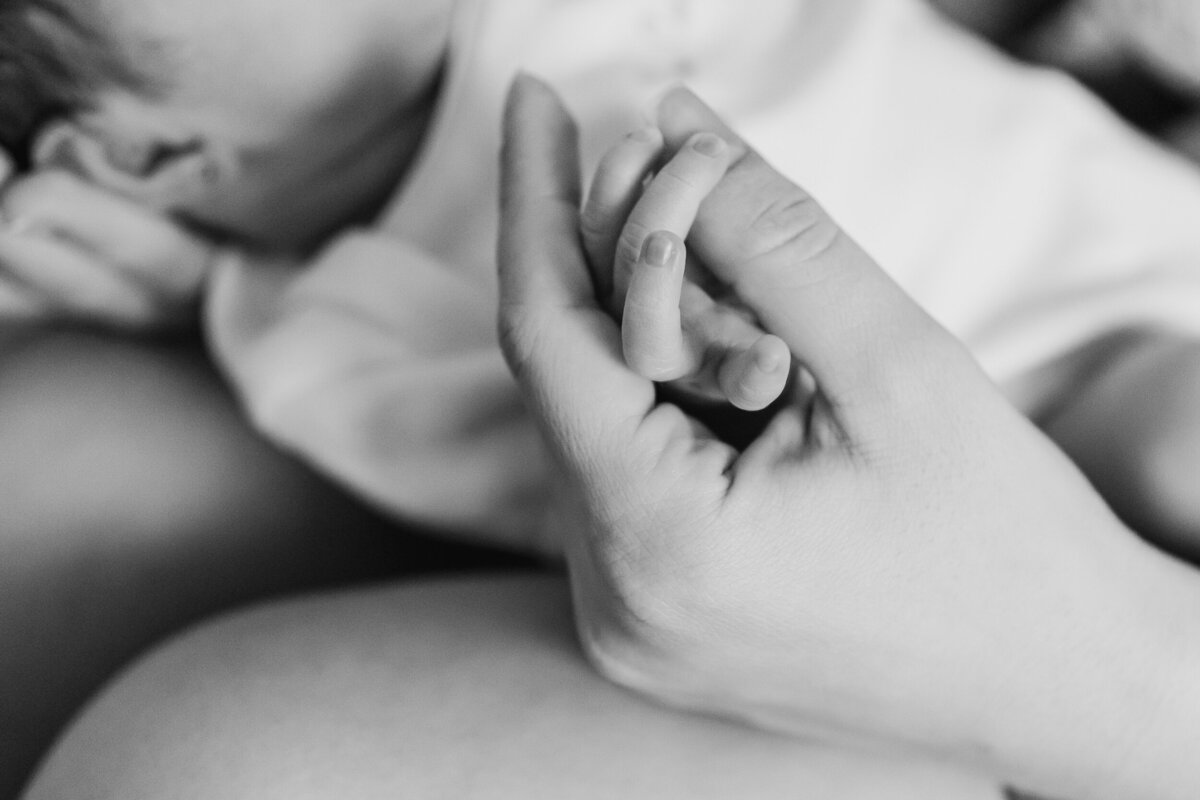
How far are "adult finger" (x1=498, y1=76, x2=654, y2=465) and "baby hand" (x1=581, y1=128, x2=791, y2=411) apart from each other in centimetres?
2

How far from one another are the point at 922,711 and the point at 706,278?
0.23m

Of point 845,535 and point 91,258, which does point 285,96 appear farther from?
point 845,535

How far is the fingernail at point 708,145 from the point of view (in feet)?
1.46

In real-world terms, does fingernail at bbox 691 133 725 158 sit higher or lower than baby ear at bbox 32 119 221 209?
higher

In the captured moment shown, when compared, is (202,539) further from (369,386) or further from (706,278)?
(706,278)

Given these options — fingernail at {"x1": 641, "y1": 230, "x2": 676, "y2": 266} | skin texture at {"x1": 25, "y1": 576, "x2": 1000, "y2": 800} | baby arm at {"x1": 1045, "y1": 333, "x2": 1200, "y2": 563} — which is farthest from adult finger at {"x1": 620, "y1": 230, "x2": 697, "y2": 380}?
baby arm at {"x1": 1045, "y1": 333, "x2": 1200, "y2": 563}

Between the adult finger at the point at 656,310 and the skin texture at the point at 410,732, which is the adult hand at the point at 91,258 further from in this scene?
the adult finger at the point at 656,310

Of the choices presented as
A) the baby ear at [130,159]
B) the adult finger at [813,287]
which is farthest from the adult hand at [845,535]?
the baby ear at [130,159]

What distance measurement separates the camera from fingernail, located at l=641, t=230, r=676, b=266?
1.25 ft

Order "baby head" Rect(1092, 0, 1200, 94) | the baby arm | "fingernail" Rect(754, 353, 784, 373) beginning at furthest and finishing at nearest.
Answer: "baby head" Rect(1092, 0, 1200, 94) → the baby arm → "fingernail" Rect(754, 353, 784, 373)

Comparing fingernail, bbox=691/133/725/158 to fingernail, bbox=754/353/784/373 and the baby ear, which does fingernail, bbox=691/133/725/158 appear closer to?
fingernail, bbox=754/353/784/373

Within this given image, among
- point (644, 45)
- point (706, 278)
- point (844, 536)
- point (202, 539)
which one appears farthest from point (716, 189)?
point (202, 539)

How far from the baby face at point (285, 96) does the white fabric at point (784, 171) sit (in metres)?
0.04

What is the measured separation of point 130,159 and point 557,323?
0.40m
